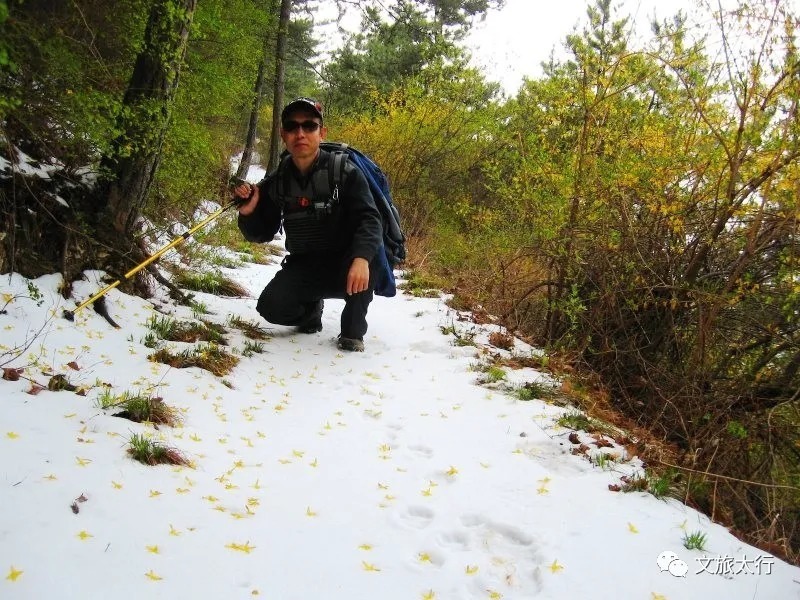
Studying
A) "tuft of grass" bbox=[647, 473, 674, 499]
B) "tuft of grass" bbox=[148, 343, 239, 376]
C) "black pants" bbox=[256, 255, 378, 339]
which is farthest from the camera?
"black pants" bbox=[256, 255, 378, 339]

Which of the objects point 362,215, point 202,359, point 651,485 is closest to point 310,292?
point 362,215

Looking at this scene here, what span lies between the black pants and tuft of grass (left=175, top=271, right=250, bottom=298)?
103cm

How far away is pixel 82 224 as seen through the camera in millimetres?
3691

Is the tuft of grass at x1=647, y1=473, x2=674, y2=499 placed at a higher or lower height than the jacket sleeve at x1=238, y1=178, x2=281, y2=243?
lower

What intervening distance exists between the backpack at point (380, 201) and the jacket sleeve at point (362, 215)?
0.10 m

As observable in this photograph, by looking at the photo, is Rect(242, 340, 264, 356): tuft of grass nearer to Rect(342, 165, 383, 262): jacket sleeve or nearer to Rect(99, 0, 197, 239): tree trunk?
Rect(342, 165, 383, 262): jacket sleeve

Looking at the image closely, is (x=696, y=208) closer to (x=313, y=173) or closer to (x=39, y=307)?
(x=313, y=173)

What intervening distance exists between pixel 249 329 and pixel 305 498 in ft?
7.90

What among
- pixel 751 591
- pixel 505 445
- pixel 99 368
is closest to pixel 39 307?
pixel 99 368

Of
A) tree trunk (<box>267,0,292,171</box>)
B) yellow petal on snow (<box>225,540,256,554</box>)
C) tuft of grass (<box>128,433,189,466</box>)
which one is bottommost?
yellow petal on snow (<box>225,540,256,554</box>)

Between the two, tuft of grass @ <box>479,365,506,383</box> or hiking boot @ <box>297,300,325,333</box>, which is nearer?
tuft of grass @ <box>479,365,506,383</box>

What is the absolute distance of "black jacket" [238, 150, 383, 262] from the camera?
13.1 ft

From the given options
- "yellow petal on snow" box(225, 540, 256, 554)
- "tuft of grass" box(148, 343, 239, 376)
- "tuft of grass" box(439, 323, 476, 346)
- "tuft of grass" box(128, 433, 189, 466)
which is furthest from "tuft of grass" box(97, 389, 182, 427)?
"tuft of grass" box(439, 323, 476, 346)

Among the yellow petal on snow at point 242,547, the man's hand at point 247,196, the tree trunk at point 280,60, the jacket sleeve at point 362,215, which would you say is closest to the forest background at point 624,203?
the man's hand at point 247,196
